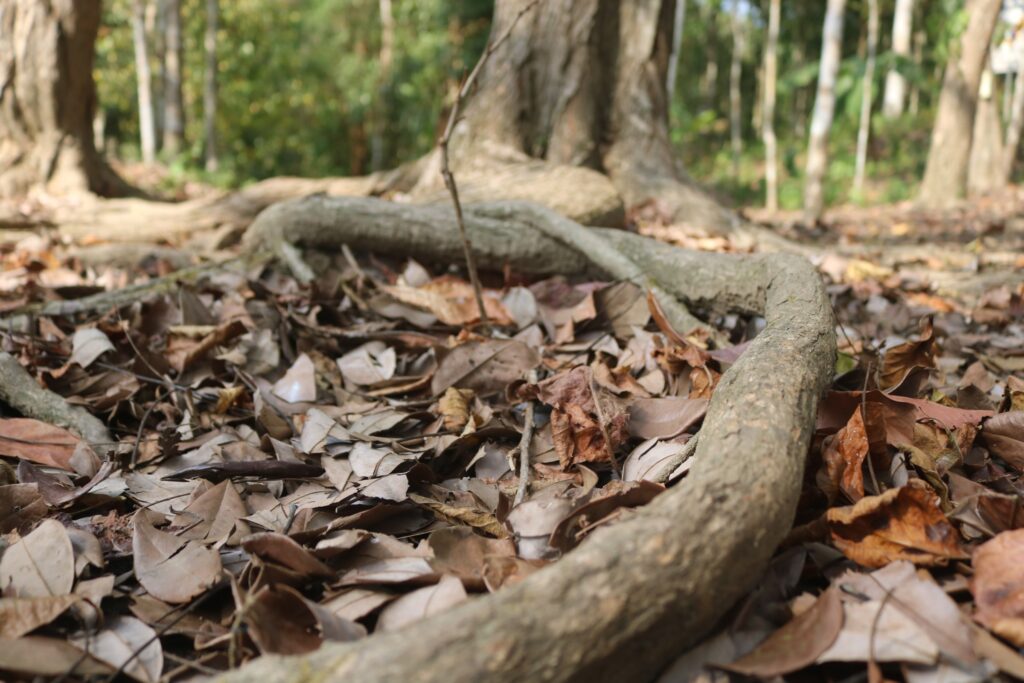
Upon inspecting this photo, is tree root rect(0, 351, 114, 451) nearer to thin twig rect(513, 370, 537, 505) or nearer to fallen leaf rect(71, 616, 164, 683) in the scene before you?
fallen leaf rect(71, 616, 164, 683)

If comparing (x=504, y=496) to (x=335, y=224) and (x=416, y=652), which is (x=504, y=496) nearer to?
(x=416, y=652)

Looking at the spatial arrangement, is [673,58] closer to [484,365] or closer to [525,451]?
[484,365]

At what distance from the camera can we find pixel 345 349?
8.23 ft

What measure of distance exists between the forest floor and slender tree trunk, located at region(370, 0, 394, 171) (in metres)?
16.1

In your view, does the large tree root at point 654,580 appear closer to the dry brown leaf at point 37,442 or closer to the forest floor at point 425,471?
the forest floor at point 425,471

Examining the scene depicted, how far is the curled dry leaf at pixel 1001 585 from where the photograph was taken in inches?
42.6

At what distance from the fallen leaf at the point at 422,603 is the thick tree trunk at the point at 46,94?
15.7 ft

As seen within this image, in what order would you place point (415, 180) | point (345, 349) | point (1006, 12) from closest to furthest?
point (345, 349)
point (415, 180)
point (1006, 12)

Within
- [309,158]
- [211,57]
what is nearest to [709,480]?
[211,57]

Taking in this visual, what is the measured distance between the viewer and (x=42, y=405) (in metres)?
1.99

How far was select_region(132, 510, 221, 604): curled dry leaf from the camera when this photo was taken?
1301mm

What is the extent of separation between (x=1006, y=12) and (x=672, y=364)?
455 inches

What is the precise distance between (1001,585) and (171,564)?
136cm

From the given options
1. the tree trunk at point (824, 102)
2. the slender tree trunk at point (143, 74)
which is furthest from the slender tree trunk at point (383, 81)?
the tree trunk at point (824, 102)
